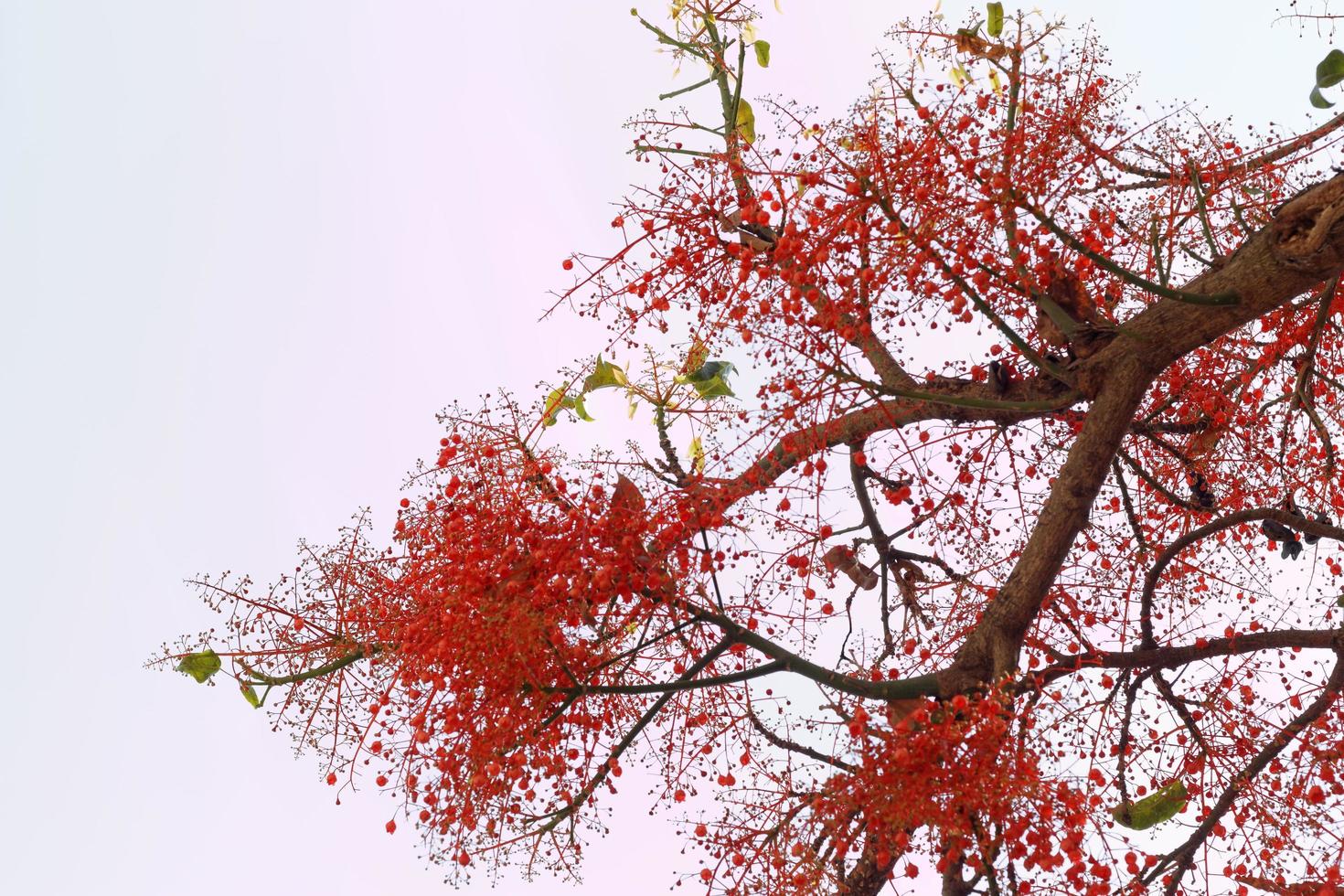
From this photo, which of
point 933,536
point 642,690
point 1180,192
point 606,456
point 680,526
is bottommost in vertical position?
point 642,690

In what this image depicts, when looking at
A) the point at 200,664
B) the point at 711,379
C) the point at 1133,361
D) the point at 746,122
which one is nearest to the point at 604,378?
the point at 711,379

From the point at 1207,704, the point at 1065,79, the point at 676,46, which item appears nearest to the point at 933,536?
the point at 1207,704

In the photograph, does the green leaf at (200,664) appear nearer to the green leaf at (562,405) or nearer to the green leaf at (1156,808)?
→ the green leaf at (562,405)

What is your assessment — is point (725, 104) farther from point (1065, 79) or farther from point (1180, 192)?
point (1180, 192)

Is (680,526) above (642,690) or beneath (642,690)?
above

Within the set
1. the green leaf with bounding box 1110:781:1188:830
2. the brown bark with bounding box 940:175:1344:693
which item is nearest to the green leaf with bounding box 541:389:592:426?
the brown bark with bounding box 940:175:1344:693

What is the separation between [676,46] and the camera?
10.4 ft

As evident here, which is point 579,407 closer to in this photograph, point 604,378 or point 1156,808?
point 604,378

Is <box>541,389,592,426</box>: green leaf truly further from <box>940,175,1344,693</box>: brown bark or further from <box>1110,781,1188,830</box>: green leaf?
<box>1110,781,1188,830</box>: green leaf

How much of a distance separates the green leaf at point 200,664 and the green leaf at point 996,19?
92.6 inches

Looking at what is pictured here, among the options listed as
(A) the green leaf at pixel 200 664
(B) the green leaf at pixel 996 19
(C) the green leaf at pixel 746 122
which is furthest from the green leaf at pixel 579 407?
(B) the green leaf at pixel 996 19

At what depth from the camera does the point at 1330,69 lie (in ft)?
7.82

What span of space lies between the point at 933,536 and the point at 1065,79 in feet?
3.83

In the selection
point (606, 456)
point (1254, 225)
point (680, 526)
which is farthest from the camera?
point (1254, 225)
